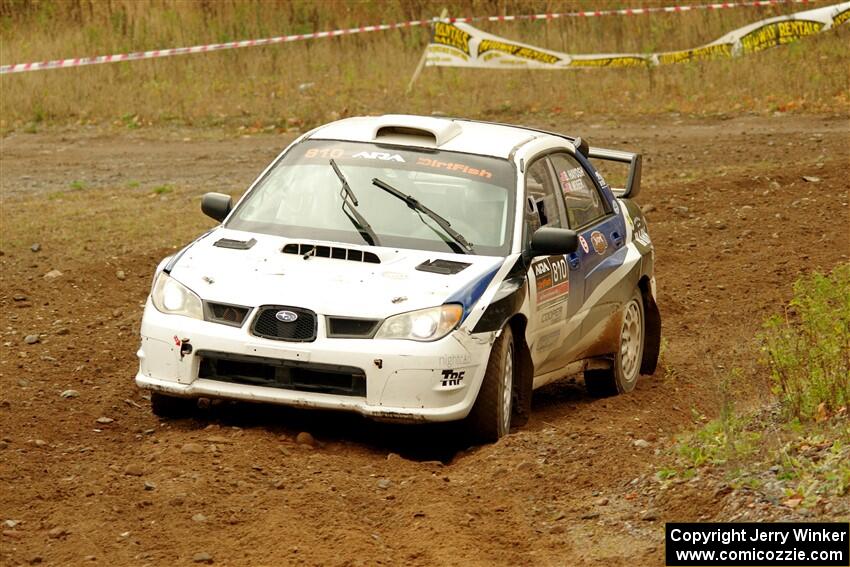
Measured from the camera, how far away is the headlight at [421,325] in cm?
729

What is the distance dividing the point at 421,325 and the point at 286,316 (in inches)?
26.0

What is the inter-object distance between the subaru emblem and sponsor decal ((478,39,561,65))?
18.0m

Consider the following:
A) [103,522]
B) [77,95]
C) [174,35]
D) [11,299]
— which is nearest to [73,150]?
[77,95]

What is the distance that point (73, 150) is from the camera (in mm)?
20453

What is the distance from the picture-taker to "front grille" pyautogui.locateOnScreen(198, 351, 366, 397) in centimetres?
729

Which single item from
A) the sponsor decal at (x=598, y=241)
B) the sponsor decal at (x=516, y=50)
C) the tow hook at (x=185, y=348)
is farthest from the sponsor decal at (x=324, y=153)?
the sponsor decal at (x=516, y=50)

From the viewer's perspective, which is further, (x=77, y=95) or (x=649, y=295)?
(x=77, y=95)

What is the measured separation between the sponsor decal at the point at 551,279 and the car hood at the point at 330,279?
35cm

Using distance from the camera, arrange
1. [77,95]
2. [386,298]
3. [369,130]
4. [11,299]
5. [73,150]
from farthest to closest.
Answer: [77,95]
[73,150]
[11,299]
[369,130]
[386,298]

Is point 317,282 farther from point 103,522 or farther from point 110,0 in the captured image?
point 110,0

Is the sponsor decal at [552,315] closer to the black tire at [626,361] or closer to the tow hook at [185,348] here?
the black tire at [626,361]

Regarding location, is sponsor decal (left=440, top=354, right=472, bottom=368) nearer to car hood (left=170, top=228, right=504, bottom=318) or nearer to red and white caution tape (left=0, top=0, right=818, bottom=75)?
car hood (left=170, top=228, right=504, bottom=318)

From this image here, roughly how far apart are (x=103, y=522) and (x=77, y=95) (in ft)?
61.0

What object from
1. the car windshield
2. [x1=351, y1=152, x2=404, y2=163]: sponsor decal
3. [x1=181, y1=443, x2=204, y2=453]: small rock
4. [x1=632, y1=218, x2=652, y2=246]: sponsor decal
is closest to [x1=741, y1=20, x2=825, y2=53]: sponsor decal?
[x1=632, y1=218, x2=652, y2=246]: sponsor decal
